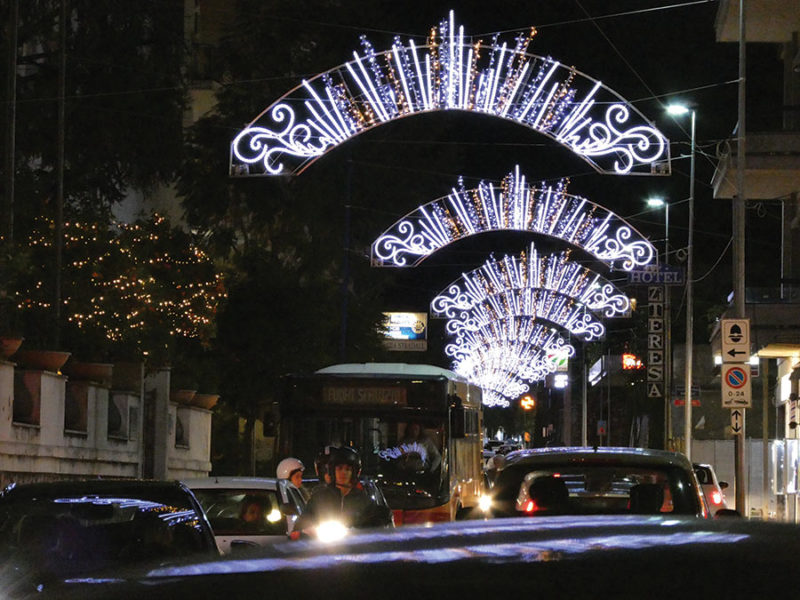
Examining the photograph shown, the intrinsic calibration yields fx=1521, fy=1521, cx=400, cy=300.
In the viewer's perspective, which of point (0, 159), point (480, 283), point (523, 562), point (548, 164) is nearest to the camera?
point (523, 562)

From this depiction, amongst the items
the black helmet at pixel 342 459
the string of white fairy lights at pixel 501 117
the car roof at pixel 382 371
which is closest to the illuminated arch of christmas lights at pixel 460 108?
the string of white fairy lights at pixel 501 117

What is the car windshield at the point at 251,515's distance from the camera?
14.7m

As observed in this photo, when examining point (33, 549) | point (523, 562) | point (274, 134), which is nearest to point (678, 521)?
point (523, 562)

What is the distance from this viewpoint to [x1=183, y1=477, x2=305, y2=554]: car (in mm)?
14570

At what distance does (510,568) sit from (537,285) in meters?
41.0

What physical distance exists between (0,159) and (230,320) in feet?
50.1

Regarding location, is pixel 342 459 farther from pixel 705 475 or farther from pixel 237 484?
pixel 705 475

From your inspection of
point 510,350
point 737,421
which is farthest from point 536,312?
point 737,421

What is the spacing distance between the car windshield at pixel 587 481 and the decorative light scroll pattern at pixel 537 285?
28.9 m

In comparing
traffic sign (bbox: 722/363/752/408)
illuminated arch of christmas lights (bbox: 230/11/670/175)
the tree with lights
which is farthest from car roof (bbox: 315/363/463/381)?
the tree with lights

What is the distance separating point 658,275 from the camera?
37625mm

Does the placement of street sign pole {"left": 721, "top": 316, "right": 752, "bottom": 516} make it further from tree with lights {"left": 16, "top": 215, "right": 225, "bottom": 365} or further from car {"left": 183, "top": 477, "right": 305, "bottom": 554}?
car {"left": 183, "top": 477, "right": 305, "bottom": 554}

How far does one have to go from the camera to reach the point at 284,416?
2270cm

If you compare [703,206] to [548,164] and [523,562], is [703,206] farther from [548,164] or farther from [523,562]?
[523,562]
